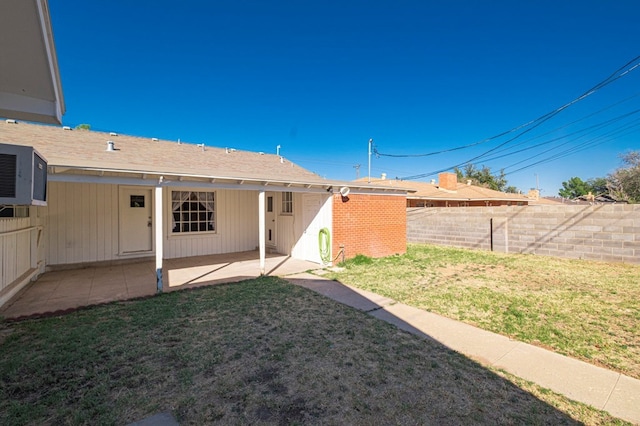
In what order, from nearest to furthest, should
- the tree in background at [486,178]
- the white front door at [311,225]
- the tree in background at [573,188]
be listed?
the white front door at [311,225], the tree in background at [486,178], the tree in background at [573,188]

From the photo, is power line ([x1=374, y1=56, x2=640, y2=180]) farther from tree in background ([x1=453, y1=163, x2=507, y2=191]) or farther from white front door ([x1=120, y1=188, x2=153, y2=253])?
tree in background ([x1=453, y1=163, x2=507, y2=191])

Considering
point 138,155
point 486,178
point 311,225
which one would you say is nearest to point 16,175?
point 138,155

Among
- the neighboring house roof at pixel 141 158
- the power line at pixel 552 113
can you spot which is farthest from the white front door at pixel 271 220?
the power line at pixel 552 113

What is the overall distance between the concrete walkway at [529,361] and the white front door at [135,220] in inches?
272

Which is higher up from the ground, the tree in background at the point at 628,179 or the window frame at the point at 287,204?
Answer: the tree in background at the point at 628,179

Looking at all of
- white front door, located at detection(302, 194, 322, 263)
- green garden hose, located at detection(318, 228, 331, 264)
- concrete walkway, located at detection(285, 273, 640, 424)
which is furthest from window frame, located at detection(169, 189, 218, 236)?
concrete walkway, located at detection(285, 273, 640, 424)

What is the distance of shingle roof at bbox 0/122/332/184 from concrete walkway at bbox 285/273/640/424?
4365 mm

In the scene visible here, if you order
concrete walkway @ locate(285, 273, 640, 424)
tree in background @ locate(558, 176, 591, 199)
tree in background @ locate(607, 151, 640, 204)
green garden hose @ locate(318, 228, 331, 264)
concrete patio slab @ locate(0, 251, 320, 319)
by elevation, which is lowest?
concrete walkway @ locate(285, 273, 640, 424)

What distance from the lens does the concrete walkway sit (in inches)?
101

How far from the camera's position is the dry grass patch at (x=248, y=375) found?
235cm

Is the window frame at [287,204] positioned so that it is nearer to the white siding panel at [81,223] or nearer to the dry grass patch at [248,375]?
the white siding panel at [81,223]

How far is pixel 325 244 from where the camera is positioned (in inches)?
342

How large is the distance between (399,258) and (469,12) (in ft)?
28.8

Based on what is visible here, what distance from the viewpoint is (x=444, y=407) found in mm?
2428
